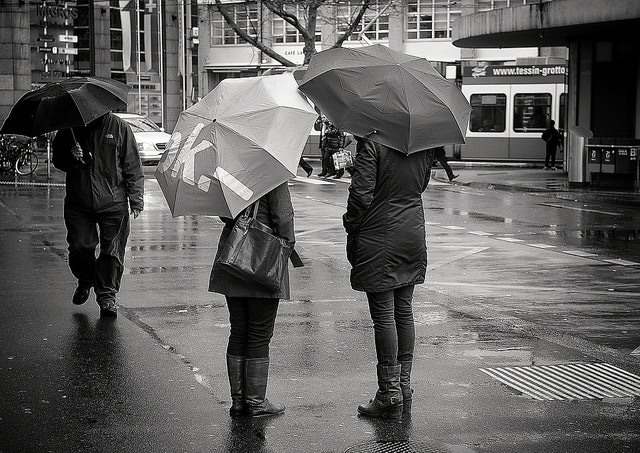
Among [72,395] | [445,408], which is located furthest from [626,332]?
[72,395]

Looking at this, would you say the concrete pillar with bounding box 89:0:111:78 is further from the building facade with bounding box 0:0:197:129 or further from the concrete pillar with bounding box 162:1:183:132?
the concrete pillar with bounding box 162:1:183:132

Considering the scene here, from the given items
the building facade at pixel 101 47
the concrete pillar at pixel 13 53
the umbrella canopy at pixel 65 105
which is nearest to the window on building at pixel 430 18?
the building facade at pixel 101 47

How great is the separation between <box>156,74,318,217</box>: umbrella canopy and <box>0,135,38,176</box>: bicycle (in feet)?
85.1

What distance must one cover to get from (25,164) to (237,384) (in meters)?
26.4

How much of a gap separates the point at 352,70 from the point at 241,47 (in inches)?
2297

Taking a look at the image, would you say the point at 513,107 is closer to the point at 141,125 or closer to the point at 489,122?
the point at 489,122

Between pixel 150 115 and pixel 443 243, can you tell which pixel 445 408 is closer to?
pixel 443 243

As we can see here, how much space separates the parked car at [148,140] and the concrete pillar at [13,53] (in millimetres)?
12256

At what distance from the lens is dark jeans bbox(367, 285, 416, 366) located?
20.5ft

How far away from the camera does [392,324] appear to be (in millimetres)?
6266

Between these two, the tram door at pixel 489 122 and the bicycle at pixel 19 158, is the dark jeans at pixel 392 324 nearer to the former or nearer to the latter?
the bicycle at pixel 19 158

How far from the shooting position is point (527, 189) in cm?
2698

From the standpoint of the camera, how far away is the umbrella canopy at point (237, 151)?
5.89 metres

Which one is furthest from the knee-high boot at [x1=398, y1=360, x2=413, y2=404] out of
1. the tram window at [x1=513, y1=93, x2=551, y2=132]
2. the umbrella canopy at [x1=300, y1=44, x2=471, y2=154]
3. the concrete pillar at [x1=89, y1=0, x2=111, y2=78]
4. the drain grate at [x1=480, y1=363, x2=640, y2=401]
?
the concrete pillar at [x1=89, y1=0, x2=111, y2=78]
